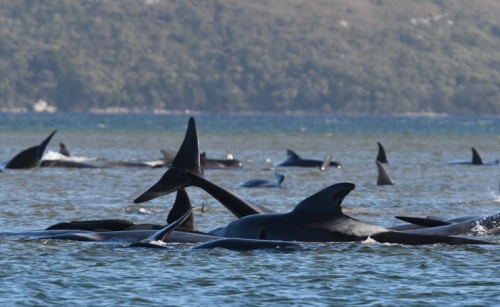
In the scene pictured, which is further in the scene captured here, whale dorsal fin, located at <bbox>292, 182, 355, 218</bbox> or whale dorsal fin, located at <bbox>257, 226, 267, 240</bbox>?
whale dorsal fin, located at <bbox>257, 226, 267, 240</bbox>

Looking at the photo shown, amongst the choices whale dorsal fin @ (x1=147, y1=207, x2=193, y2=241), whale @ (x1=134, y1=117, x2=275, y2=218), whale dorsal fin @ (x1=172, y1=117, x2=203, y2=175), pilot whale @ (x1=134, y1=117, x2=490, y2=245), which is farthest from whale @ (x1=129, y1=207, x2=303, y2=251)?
whale dorsal fin @ (x1=172, y1=117, x2=203, y2=175)

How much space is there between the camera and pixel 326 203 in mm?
17094

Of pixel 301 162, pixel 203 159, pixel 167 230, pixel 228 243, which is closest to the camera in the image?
pixel 228 243

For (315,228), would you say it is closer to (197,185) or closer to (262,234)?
(262,234)

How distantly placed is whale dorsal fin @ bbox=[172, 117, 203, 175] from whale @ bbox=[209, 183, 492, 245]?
174 centimetres

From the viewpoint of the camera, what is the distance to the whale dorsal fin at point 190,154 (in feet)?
63.3

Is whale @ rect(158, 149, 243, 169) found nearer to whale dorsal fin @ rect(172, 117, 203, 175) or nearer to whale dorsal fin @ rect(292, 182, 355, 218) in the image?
whale dorsal fin @ rect(172, 117, 203, 175)

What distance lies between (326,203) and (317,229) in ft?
2.13

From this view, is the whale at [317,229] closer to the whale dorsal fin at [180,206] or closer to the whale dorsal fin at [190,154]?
the whale dorsal fin at [180,206]

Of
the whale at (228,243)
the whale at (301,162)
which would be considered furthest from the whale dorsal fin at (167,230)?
the whale at (301,162)

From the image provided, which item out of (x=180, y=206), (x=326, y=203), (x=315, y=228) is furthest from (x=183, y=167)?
(x=326, y=203)

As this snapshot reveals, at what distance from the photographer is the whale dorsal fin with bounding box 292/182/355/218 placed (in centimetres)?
1664

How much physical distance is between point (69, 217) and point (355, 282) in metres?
8.88

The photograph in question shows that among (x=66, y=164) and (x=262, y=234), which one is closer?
(x=262, y=234)
